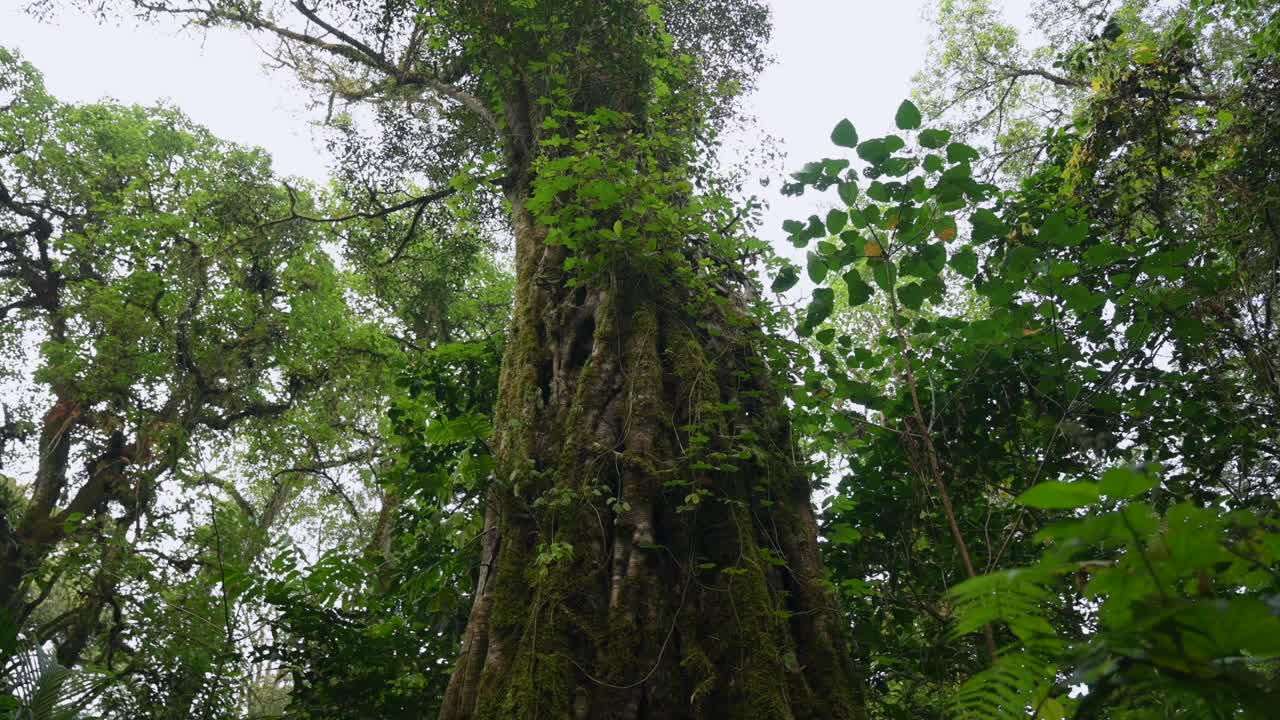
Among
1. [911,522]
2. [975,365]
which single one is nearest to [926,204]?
[975,365]

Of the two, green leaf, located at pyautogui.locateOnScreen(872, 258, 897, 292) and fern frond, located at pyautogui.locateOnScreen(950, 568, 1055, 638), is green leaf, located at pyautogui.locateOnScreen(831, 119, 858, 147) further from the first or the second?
fern frond, located at pyautogui.locateOnScreen(950, 568, 1055, 638)

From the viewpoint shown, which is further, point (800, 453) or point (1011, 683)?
point (800, 453)

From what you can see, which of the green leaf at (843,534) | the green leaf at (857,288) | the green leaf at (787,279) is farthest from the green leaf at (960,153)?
the green leaf at (843,534)

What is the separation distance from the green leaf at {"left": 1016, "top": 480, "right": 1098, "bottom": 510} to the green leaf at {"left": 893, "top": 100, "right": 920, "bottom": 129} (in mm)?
1692

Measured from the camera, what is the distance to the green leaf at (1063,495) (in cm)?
70

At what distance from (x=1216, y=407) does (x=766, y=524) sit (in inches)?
98.1

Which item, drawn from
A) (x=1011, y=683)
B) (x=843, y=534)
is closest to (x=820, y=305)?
(x=843, y=534)

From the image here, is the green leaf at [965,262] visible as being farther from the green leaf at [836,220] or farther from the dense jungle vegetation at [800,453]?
the green leaf at [836,220]

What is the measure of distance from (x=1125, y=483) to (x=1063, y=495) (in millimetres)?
56

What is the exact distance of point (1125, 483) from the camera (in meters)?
0.70

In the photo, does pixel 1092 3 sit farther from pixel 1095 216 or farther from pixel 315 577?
pixel 315 577

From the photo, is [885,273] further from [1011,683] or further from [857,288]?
[1011,683]

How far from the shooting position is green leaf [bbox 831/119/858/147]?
226 centimetres

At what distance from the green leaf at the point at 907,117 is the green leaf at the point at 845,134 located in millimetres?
137
